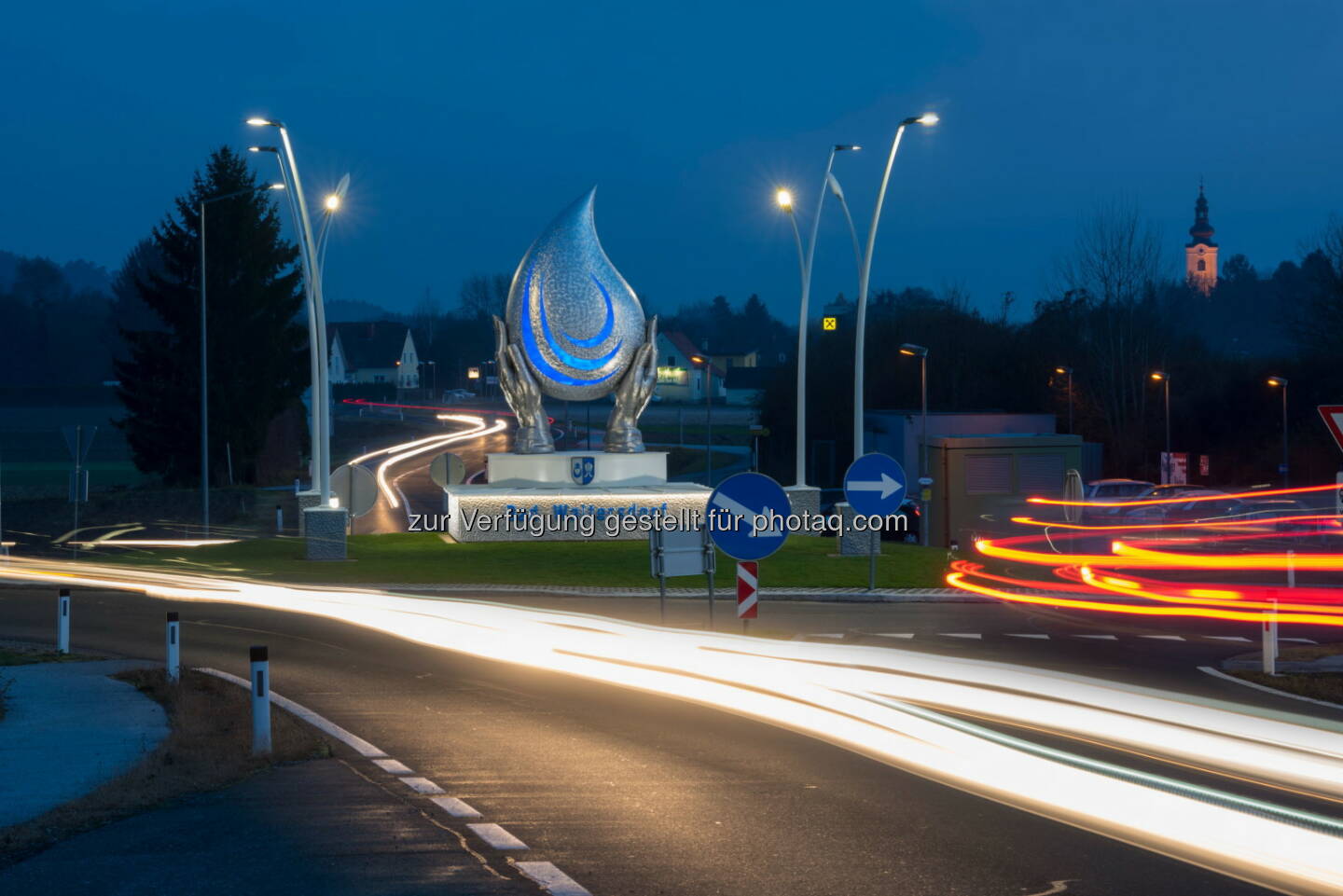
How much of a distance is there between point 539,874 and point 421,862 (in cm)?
72

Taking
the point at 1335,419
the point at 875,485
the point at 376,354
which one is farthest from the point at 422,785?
the point at 376,354

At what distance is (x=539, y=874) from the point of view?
7.30m

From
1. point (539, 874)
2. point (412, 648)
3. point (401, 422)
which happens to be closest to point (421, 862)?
point (539, 874)

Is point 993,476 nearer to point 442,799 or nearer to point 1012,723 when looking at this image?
point 1012,723

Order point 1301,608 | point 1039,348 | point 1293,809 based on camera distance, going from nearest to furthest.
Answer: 1. point 1293,809
2. point 1301,608
3. point 1039,348

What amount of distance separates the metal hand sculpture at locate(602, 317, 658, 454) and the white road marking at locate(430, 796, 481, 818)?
26.3m

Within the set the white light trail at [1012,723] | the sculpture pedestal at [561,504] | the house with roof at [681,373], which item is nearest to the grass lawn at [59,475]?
the sculpture pedestal at [561,504]

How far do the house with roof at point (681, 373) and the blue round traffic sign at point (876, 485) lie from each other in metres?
113

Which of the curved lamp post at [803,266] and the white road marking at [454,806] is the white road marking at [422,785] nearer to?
the white road marking at [454,806]

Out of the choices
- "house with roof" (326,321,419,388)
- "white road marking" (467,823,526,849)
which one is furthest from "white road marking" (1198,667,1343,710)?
"house with roof" (326,321,419,388)

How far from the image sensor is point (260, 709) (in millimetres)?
10758

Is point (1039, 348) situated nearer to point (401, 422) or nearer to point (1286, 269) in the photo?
point (401, 422)

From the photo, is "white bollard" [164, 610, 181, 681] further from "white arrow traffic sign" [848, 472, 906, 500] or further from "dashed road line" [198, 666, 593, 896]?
"white arrow traffic sign" [848, 472, 906, 500]

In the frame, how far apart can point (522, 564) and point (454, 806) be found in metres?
20.2
